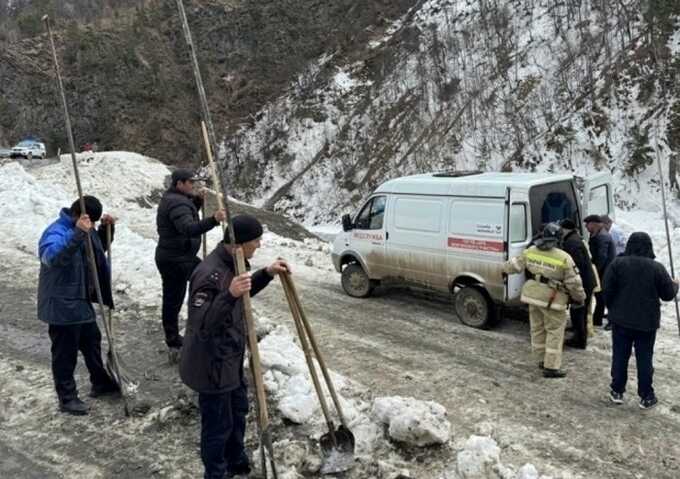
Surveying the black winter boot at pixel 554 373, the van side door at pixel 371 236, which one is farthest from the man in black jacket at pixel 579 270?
the van side door at pixel 371 236

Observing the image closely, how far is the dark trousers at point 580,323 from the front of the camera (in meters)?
7.77

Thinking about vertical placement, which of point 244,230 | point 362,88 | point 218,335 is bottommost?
point 218,335

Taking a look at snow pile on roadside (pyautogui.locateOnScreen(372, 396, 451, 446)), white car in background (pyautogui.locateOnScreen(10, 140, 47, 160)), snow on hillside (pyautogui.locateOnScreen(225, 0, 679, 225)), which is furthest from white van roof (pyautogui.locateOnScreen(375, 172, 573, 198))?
white car in background (pyautogui.locateOnScreen(10, 140, 47, 160))

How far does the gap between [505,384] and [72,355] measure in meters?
4.74

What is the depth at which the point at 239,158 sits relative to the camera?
33.9 m

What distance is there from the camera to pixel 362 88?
1283 inches

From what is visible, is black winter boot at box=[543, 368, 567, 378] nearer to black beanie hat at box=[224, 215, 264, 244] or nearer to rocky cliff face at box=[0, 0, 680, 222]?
black beanie hat at box=[224, 215, 264, 244]

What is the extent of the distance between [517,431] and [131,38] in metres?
42.4

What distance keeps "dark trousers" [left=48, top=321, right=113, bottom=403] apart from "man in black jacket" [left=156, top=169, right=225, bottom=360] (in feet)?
3.02

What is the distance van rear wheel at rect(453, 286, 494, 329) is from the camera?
866 centimetres

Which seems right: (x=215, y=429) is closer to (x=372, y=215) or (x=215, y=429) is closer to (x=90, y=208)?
(x=90, y=208)

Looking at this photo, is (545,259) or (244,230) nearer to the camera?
(244,230)

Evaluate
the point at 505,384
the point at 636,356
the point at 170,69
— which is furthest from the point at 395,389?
the point at 170,69

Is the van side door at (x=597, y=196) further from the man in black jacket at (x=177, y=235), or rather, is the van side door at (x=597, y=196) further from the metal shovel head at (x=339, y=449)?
the man in black jacket at (x=177, y=235)
